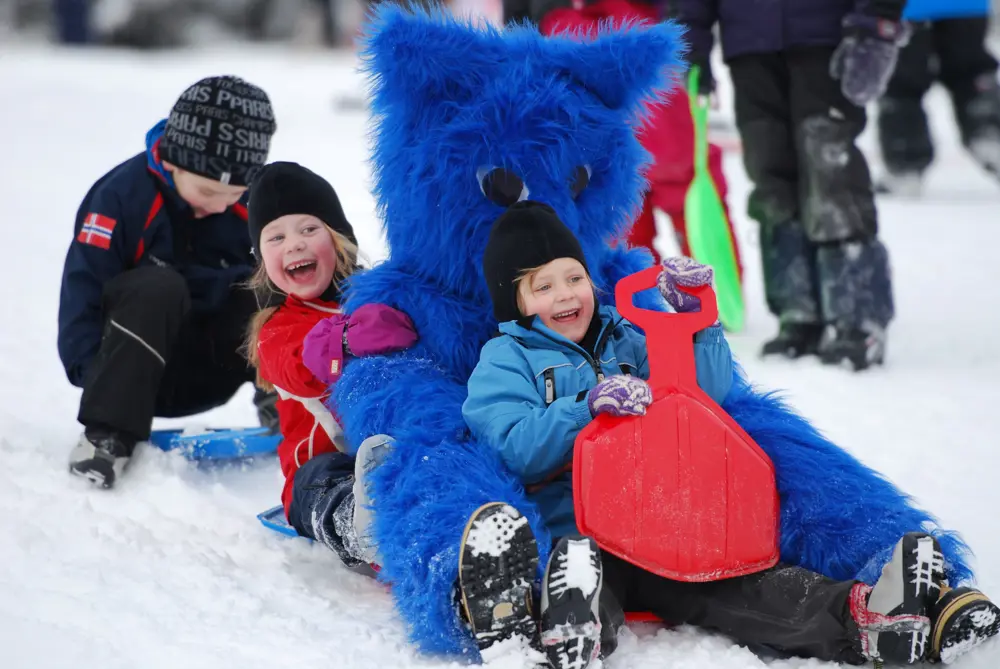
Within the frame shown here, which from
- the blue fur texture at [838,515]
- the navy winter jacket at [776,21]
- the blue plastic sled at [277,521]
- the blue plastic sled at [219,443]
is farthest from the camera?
the navy winter jacket at [776,21]

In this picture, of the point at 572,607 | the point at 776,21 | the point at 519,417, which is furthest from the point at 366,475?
the point at 776,21

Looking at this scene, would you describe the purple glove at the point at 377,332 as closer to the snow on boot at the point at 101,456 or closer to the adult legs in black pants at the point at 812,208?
the snow on boot at the point at 101,456

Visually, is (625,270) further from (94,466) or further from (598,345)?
(94,466)

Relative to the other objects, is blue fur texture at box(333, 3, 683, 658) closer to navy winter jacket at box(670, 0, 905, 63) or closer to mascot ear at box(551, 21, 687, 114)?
mascot ear at box(551, 21, 687, 114)

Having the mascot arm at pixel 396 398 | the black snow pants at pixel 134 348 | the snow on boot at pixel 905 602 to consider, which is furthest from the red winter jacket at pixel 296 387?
the snow on boot at pixel 905 602

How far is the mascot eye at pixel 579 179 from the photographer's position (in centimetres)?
247

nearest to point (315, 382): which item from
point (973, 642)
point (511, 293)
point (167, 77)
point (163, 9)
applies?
point (511, 293)

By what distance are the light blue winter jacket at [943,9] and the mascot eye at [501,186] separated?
4.23 metres

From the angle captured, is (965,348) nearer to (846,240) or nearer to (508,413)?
(846,240)

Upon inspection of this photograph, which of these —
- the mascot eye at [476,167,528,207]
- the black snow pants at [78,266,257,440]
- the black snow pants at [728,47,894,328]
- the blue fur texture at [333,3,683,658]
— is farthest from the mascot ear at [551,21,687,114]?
the black snow pants at [728,47,894,328]

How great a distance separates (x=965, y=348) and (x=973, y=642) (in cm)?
269

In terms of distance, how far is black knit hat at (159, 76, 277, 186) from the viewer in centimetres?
299

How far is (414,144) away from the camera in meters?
2.44

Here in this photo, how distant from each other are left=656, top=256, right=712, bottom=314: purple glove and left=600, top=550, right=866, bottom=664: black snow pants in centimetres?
49
